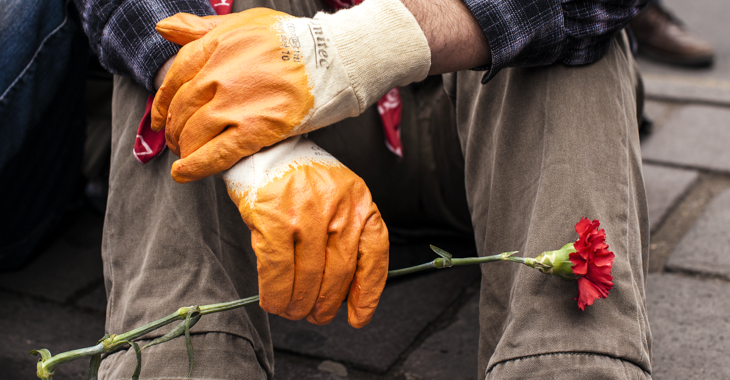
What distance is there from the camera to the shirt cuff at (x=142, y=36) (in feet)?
2.31

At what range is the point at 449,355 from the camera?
3.28 feet

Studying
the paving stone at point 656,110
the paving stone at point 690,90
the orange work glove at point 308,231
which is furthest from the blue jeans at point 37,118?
the paving stone at point 690,90

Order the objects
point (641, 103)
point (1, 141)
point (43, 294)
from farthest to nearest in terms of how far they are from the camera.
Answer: point (43, 294), point (641, 103), point (1, 141)

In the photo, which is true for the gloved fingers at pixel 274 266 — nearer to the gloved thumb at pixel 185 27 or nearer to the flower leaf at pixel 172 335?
the flower leaf at pixel 172 335

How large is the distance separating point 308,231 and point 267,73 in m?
0.17

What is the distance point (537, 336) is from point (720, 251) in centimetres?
87

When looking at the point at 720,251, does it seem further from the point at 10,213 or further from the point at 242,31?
the point at 10,213

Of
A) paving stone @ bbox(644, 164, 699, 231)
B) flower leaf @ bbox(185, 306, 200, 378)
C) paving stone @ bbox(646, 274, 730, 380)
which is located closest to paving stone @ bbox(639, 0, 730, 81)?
paving stone @ bbox(644, 164, 699, 231)

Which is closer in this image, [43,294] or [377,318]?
[377,318]

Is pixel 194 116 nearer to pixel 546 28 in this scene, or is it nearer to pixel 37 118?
pixel 546 28

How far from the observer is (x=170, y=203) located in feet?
2.33

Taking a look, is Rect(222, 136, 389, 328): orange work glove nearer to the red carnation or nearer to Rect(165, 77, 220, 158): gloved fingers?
Rect(165, 77, 220, 158): gloved fingers

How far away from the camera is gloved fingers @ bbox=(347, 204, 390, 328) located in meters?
0.63

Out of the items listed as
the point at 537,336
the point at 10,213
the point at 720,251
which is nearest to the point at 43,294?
the point at 10,213
